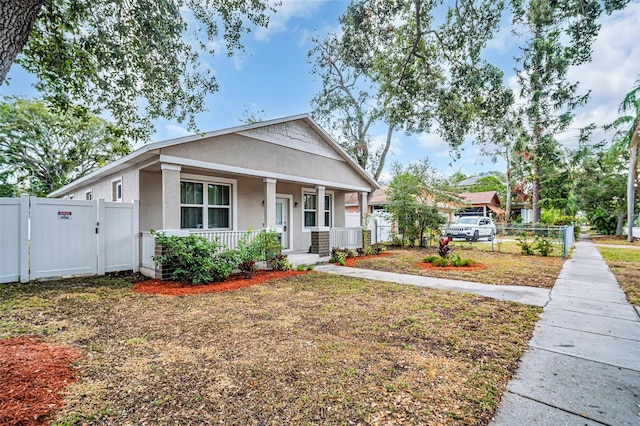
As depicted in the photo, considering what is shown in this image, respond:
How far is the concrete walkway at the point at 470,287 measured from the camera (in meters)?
6.00

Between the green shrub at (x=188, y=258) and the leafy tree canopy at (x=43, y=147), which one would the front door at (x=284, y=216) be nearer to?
the green shrub at (x=188, y=258)

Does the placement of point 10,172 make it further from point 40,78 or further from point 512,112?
point 512,112

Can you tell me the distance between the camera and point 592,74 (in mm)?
6949

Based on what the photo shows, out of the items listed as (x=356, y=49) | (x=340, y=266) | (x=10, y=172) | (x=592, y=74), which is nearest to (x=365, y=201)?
(x=340, y=266)

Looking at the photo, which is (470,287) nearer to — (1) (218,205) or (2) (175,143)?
(1) (218,205)

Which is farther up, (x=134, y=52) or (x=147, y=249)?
(x=134, y=52)

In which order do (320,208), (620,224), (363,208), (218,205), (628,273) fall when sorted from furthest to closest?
(620,224)
(363,208)
(320,208)
(218,205)
(628,273)

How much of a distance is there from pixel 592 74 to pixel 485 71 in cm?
237

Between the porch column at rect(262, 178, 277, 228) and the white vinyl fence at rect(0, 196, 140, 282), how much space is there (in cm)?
373

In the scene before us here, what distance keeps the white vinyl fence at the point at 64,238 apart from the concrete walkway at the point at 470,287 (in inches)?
238

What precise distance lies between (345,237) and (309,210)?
1.97m

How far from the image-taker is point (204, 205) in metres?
9.28

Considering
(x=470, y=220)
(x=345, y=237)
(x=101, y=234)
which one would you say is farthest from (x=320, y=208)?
(x=470, y=220)

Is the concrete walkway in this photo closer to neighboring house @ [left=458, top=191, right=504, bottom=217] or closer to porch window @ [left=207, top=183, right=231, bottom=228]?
porch window @ [left=207, top=183, right=231, bottom=228]
